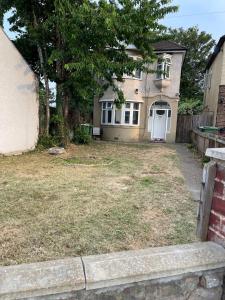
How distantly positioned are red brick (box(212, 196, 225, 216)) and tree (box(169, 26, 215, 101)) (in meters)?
27.9

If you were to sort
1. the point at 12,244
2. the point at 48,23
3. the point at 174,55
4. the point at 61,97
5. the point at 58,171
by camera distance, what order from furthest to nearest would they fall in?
the point at 174,55 < the point at 61,97 < the point at 48,23 < the point at 58,171 < the point at 12,244

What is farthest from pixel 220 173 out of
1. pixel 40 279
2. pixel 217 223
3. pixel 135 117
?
pixel 135 117

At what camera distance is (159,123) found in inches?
746

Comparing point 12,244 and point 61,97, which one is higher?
point 61,97

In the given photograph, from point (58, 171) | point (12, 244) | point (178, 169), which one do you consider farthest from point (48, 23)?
point (12, 244)

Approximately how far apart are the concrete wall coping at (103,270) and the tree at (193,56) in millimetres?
28190

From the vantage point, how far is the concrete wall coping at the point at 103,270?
1512mm

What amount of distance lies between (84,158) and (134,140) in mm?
9380

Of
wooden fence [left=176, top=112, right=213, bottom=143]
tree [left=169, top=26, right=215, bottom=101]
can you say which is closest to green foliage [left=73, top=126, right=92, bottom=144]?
wooden fence [left=176, top=112, right=213, bottom=143]

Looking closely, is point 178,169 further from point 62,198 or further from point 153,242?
point 153,242

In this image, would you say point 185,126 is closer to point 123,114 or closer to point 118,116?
point 123,114

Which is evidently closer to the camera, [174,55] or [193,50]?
[174,55]

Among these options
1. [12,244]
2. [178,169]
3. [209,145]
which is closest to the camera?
[12,244]

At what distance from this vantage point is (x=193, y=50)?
27.9 metres
